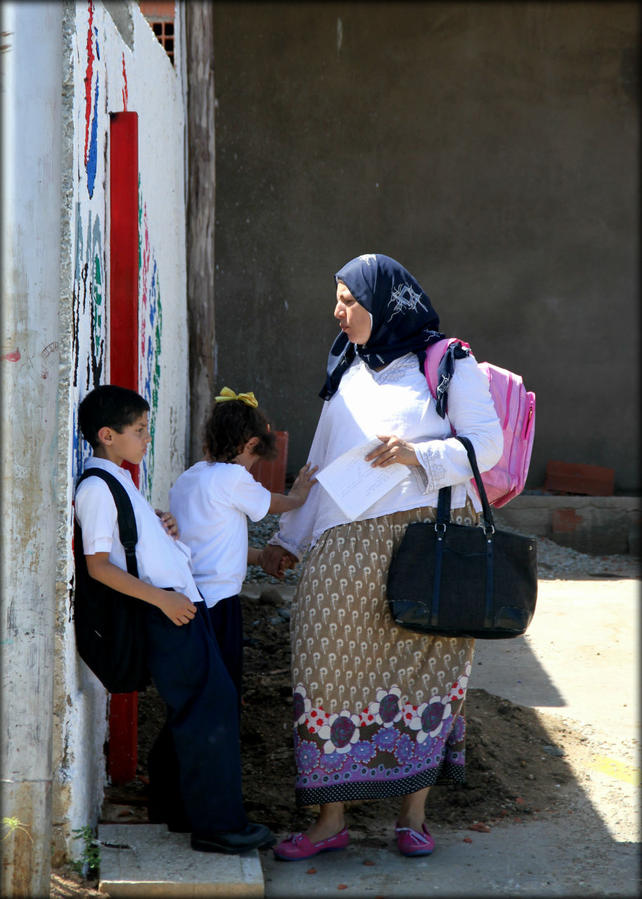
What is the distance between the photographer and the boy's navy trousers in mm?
2670

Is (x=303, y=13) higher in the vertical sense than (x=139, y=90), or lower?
higher

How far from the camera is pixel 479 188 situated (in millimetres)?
8477

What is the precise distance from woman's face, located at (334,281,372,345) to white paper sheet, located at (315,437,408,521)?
1.07 feet

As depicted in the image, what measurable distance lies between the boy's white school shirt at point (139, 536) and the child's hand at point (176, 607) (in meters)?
0.06

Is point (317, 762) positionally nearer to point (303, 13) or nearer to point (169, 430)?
point (169, 430)

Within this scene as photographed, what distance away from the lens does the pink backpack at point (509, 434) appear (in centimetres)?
314

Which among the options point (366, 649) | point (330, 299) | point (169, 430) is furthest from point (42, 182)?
point (330, 299)

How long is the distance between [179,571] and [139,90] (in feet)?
7.13

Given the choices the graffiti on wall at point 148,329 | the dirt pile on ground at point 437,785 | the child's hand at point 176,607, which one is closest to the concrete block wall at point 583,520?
the dirt pile on ground at point 437,785

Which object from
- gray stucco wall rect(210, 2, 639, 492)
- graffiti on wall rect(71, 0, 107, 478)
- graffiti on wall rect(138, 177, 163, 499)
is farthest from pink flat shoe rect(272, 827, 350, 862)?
gray stucco wall rect(210, 2, 639, 492)

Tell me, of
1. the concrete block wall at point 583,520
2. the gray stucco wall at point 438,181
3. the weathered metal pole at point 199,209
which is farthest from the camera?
the gray stucco wall at point 438,181

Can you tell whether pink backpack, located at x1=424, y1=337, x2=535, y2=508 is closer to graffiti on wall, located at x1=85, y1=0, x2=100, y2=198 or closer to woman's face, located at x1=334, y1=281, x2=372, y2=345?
woman's face, located at x1=334, y1=281, x2=372, y2=345

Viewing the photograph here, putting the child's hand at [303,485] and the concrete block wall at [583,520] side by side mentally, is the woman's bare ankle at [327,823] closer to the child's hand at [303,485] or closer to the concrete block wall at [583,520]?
the child's hand at [303,485]

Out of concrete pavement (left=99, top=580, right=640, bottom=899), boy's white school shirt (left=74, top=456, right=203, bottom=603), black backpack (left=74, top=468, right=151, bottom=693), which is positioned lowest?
concrete pavement (left=99, top=580, right=640, bottom=899)
